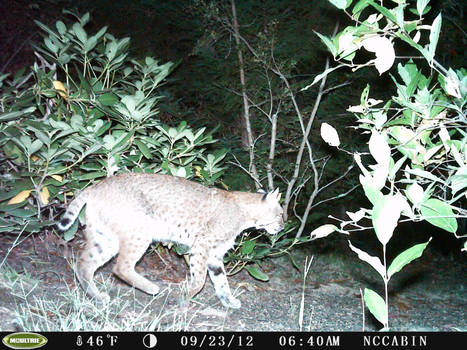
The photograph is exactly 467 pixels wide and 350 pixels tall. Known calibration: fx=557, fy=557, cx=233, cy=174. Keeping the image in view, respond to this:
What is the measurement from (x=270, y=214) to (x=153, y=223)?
1.36 m

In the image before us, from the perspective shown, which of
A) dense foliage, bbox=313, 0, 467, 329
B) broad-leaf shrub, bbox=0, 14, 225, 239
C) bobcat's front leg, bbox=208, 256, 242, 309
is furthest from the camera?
bobcat's front leg, bbox=208, 256, 242, 309

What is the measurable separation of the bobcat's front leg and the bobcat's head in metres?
0.71

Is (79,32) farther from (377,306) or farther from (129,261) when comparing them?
(377,306)

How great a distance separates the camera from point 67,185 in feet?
18.3

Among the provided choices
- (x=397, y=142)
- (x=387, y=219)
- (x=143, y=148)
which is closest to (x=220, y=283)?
(x=143, y=148)

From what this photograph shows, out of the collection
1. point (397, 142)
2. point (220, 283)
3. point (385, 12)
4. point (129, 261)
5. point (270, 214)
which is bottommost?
point (220, 283)

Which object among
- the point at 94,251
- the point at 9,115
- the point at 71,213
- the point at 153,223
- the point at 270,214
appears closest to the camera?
the point at 9,115

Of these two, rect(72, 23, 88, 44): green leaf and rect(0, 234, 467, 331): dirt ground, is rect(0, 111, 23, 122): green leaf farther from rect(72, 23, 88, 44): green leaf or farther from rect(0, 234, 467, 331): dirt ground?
rect(0, 234, 467, 331): dirt ground

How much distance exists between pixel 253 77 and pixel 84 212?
3.12m

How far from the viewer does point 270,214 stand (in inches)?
241

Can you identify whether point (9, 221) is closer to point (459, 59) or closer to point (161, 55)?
point (161, 55)

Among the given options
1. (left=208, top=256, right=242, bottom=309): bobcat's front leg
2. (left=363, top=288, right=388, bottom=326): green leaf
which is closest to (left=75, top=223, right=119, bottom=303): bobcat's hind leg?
(left=208, top=256, right=242, bottom=309): bobcat's front leg

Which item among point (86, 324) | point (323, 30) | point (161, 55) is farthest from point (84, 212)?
point (323, 30)

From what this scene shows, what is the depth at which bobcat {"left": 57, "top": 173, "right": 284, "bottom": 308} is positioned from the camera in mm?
5281
